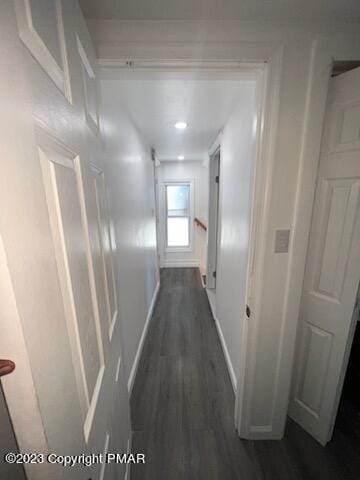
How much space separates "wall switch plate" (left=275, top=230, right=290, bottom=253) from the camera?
1050 millimetres

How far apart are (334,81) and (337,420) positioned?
2121mm

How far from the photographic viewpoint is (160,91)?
1.43m

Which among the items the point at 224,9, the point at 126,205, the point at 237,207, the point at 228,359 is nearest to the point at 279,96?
the point at 224,9

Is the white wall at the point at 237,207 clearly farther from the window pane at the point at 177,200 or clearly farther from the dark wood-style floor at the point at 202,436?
the window pane at the point at 177,200

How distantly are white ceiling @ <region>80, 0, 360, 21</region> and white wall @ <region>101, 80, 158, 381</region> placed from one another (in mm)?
435

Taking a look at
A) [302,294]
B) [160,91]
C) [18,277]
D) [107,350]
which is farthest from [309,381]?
[160,91]

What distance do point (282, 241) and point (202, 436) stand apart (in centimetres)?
143

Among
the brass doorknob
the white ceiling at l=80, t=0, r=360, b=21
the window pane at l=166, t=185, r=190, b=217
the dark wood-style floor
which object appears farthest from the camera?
the window pane at l=166, t=185, r=190, b=217

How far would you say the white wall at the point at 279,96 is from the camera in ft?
2.78

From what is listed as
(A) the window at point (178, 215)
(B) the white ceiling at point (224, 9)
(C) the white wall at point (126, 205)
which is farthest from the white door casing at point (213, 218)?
(B) the white ceiling at point (224, 9)

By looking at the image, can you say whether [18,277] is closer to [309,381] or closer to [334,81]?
[334,81]

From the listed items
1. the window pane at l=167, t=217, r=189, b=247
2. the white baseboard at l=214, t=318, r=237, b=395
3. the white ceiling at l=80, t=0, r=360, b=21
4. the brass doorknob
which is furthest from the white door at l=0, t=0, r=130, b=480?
the window pane at l=167, t=217, r=189, b=247

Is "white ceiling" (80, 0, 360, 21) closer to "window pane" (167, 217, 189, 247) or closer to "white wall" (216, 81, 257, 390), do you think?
"white wall" (216, 81, 257, 390)

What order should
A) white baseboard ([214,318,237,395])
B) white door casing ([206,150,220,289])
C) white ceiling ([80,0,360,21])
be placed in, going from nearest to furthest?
white ceiling ([80,0,360,21]) → white baseboard ([214,318,237,395]) → white door casing ([206,150,220,289])
